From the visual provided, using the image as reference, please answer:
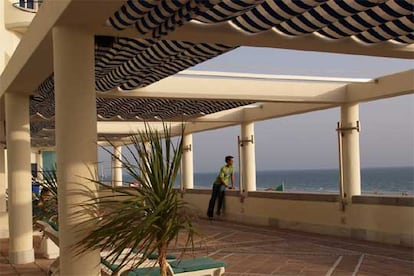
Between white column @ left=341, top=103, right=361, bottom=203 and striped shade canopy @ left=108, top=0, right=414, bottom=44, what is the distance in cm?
648

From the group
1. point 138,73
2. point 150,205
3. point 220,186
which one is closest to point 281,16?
point 150,205

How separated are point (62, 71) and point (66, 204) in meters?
1.29

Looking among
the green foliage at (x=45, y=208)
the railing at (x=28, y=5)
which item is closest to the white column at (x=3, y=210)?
the green foliage at (x=45, y=208)

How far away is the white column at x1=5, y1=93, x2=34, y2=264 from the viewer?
394 inches

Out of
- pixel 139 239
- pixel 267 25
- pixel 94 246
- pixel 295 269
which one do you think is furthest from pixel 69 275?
pixel 295 269

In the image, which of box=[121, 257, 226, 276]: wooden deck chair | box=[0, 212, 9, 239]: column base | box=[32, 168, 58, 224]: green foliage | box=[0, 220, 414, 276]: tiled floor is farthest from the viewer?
box=[0, 212, 9, 239]: column base

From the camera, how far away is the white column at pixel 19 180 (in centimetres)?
1000

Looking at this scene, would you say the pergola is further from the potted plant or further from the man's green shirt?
the man's green shirt

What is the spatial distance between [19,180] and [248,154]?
7.78 metres

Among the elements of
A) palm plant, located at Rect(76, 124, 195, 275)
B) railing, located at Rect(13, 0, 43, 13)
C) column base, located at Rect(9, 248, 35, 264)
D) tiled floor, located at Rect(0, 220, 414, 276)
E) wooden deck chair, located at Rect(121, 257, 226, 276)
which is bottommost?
tiled floor, located at Rect(0, 220, 414, 276)

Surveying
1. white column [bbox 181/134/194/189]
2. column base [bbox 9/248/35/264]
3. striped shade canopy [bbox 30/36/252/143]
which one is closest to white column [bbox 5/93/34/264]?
column base [bbox 9/248/35/264]

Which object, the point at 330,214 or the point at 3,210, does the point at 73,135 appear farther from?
the point at 3,210

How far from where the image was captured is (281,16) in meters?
5.27

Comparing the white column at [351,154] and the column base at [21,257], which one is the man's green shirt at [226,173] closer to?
the white column at [351,154]
